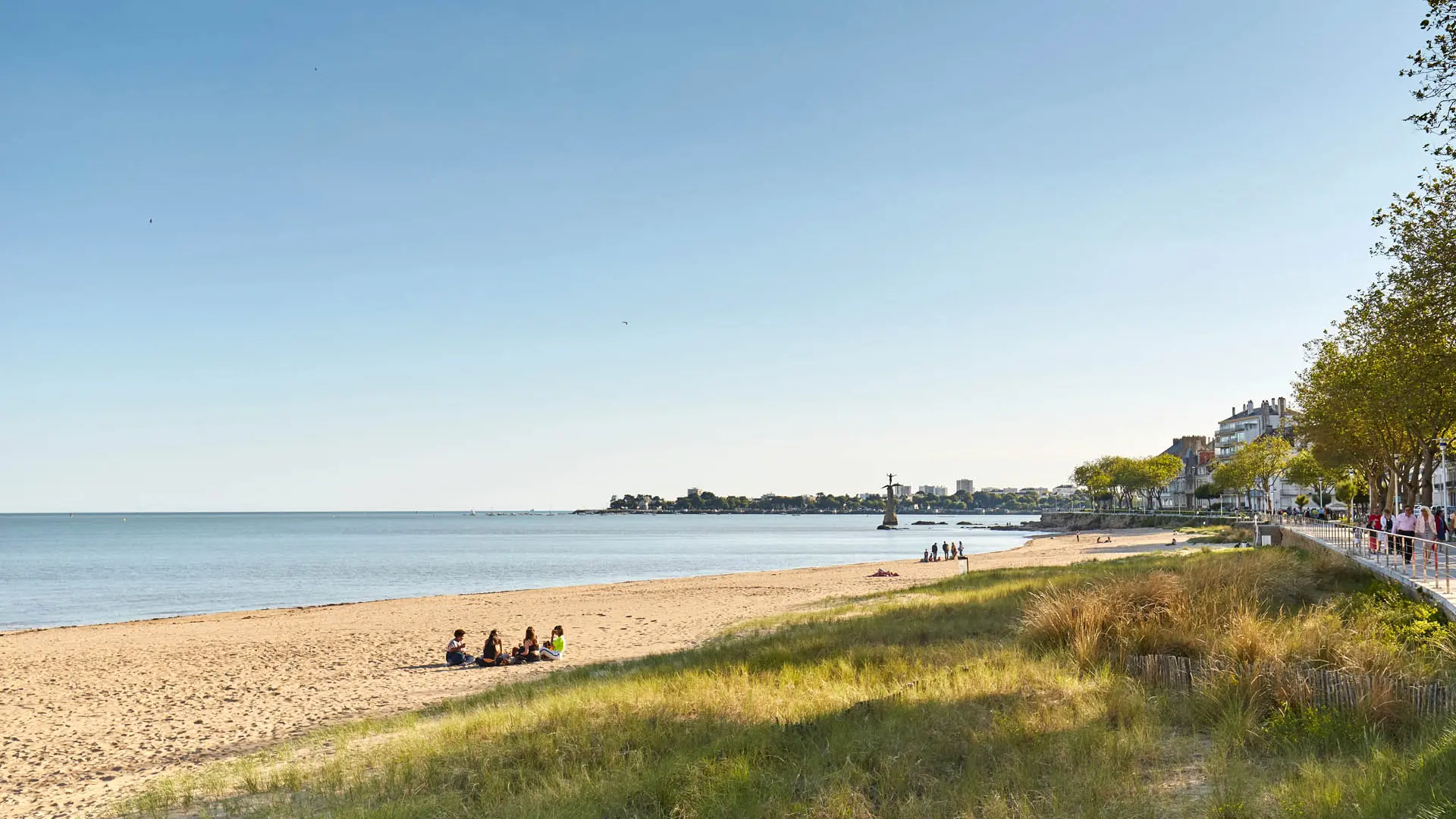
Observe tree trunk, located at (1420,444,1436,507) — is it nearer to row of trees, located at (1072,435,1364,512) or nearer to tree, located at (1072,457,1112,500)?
row of trees, located at (1072,435,1364,512)

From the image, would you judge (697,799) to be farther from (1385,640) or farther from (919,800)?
(1385,640)

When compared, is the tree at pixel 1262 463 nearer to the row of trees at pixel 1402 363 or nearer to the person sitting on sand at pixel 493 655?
the row of trees at pixel 1402 363

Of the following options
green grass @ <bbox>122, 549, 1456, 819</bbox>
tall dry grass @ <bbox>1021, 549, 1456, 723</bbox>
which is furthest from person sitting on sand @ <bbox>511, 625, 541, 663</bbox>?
tall dry grass @ <bbox>1021, 549, 1456, 723</bbox>

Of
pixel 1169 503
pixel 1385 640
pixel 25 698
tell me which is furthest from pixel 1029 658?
pixel 1169 503

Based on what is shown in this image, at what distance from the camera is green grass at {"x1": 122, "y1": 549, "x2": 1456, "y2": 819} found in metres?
7.84

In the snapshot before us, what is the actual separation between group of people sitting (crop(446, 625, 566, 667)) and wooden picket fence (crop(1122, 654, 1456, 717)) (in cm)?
1447

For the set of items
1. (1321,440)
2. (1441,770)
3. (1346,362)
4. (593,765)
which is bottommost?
(593,765)

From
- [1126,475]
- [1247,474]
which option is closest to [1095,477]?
[1126,475]

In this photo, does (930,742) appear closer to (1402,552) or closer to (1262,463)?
(1402,552)

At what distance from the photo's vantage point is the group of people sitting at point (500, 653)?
2194 centimetres

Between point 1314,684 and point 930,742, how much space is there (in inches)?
163

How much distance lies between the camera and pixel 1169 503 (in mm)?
196750

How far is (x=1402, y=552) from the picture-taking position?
2495 centimetres

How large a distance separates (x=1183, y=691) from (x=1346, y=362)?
3649 cm
